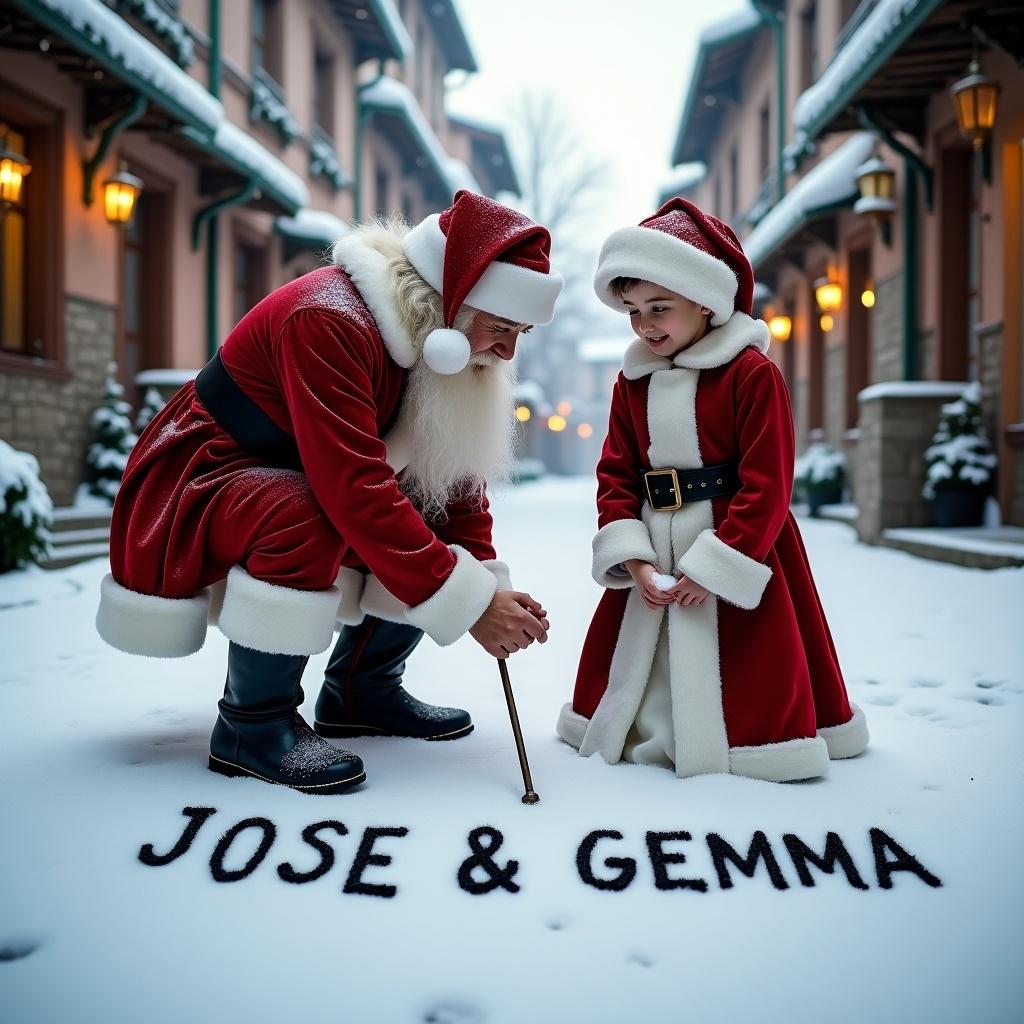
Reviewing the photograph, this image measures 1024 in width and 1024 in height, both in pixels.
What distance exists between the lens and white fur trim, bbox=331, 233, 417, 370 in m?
2.19

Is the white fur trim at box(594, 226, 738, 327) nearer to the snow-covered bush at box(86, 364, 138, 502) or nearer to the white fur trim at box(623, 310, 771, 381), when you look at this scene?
the white fur trim at box(623, 310, 771, 381)

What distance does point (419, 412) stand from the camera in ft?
7.52

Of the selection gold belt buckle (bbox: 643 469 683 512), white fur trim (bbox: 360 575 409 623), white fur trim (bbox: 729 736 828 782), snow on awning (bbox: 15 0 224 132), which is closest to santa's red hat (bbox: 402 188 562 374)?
gold belt buckle (bbox: 643 469 683 512)

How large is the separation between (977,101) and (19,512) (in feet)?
21.1

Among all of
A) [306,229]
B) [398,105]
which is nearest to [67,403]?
[306,229]

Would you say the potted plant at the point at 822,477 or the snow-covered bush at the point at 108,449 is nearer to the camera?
the snow-covered bush at the point at 108,449

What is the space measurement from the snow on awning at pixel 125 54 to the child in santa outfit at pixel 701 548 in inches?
195

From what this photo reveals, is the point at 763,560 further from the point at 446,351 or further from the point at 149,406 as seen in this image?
the point at 149,406

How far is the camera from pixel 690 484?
2281 mm

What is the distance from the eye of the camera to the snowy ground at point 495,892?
4.44 ft

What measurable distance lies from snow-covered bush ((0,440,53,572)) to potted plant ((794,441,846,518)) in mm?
7930

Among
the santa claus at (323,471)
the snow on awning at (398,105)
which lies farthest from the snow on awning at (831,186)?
the santa claus at (323,471)

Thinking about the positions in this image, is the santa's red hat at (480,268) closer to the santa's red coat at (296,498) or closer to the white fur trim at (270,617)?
the santa's red coat at (296,498)

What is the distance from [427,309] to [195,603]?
89cm
